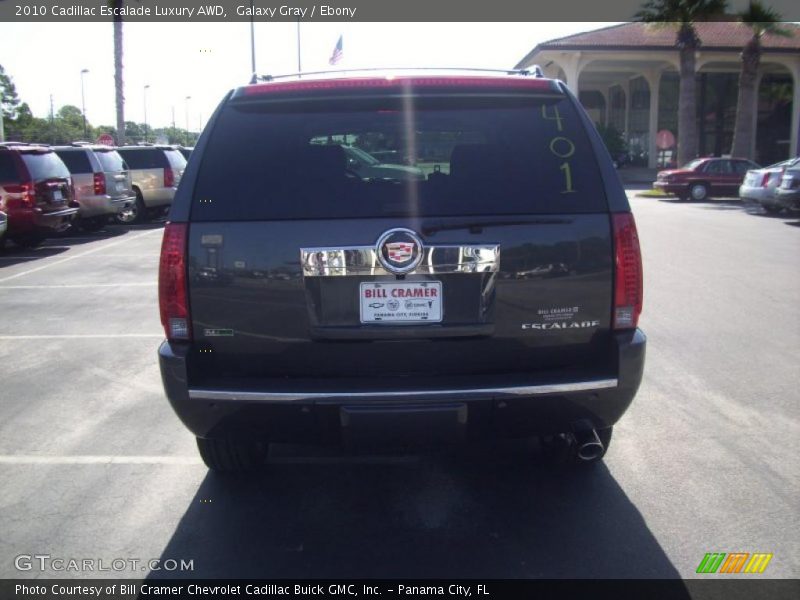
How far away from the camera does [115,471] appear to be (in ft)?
14.4

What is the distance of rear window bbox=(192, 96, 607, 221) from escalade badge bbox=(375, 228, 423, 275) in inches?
3.7

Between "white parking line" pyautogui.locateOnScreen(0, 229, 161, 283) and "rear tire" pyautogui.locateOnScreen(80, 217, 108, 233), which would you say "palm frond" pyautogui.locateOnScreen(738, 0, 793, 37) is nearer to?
"white parking line" pyautogui.locateOnScreen(0, 229, 161, 283)

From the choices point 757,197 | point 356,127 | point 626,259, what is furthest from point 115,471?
point 757,197

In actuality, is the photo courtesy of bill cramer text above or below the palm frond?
below

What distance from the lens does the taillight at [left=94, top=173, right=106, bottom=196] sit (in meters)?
16.9

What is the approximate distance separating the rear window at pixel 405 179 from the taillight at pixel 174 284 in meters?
0.12

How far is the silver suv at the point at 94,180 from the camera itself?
16859mm

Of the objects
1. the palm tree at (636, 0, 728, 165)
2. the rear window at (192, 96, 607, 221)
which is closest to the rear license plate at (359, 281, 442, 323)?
the rear window at (192, 96, 607, 221)

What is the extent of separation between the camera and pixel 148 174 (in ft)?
66.5

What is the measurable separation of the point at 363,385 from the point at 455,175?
994 mm

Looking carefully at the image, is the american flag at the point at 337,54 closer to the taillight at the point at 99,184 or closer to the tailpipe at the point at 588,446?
the taillight at the point at 99,184

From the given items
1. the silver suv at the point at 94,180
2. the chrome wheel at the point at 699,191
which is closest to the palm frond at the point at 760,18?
the chrome wheel at the point at 699,191

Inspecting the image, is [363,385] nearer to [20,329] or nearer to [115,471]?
Answer: [115,471]

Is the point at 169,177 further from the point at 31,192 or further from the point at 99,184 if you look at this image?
the point at 31,192
